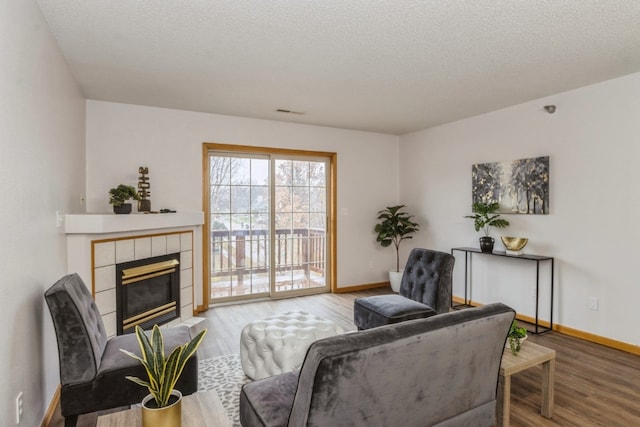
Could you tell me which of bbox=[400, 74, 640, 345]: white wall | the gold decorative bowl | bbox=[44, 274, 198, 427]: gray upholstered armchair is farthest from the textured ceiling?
bbox=[44, 274, 198, 427]: gray upholstered armchair

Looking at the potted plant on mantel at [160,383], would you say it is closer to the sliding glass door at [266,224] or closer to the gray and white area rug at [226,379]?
the gray and white area rug at [226,379]

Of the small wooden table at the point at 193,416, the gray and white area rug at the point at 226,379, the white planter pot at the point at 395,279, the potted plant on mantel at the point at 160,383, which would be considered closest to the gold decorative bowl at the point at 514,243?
the white planter pot at the point at 395,279

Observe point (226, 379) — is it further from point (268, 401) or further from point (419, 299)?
point (419, 299)

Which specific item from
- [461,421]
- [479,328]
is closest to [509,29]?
[479,328]

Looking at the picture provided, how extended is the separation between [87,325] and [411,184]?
191 inches

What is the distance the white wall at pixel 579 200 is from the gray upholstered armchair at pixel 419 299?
1.40 metres

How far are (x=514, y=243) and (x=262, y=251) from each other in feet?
10.4

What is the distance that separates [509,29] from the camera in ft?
8.07

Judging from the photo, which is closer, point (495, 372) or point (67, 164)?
point (495, 372)

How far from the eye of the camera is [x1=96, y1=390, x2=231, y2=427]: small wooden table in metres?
1.50

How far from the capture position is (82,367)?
1.97 m

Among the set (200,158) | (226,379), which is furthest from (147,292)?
(200,158)

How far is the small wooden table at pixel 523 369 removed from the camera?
210 centimetres

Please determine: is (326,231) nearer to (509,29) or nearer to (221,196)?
(221,196)
